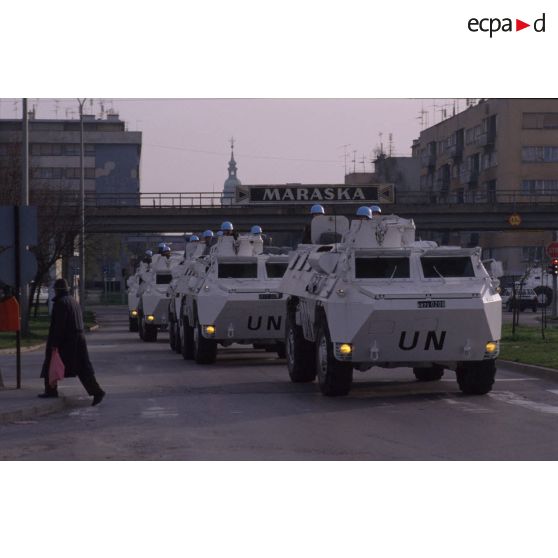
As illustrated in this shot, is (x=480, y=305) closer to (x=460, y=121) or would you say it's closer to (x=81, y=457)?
(x=81, y=457)

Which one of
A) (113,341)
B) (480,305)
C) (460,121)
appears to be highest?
(460,121)

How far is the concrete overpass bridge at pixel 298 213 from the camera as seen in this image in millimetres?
48781

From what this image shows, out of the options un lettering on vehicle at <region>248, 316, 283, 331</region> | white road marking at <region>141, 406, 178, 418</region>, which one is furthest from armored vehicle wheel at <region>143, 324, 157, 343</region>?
white road marking at <region>141, 406, 178, 418</region>

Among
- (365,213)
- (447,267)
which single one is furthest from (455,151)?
(447,267)

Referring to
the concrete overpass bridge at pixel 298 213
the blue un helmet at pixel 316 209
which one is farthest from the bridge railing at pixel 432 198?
the blue un helmet at pixel 316 209

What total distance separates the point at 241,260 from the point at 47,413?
35.7ft

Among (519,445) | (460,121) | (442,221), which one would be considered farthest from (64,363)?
(460,121)

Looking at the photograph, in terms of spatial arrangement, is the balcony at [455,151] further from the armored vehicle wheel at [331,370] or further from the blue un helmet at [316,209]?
the armored vehicle wheel at [331,370]

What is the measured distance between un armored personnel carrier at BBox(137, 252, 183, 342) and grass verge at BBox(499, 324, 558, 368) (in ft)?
33.3

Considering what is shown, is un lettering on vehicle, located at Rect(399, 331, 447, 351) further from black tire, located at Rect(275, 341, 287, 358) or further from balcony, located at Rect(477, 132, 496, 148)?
balcony, located at Rect(477, 132, 496, 148)

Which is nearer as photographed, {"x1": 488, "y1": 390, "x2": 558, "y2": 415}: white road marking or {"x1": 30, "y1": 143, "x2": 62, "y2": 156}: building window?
{"x1": 488, "y1": 390, "x2": 558, "y2": 415}: white road marking

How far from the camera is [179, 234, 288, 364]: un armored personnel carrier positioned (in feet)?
84.5

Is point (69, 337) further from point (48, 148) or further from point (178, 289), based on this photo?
point (48, 148)

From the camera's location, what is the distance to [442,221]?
4991cm
